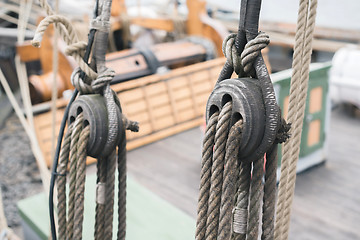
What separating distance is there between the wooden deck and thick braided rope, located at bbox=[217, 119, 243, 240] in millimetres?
1520

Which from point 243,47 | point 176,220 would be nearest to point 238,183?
point 243,47

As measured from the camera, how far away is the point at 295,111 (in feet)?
2.70

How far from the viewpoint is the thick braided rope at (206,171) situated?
0.76m

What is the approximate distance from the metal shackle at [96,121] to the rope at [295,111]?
0.39 m

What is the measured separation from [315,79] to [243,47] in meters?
2.11

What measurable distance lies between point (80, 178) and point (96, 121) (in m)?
0.15

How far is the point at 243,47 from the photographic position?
74cm

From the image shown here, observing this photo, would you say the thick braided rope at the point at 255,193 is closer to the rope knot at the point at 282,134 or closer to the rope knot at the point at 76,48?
the rope knot at the point at 282,134

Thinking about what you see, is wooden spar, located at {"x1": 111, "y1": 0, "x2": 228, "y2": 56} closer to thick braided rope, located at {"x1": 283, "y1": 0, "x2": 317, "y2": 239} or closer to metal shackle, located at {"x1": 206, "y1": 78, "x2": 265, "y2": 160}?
thick braided rope, located at {"x1": 283, "y1": 0, "x2": 317, "y2": 239}

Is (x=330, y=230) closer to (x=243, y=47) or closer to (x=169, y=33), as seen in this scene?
(x=243, y=47)

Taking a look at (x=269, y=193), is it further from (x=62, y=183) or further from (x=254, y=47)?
(x=62, y=183)

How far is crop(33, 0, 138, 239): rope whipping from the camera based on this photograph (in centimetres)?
93

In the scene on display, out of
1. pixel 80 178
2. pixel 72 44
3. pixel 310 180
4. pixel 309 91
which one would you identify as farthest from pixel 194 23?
pixel 80 178

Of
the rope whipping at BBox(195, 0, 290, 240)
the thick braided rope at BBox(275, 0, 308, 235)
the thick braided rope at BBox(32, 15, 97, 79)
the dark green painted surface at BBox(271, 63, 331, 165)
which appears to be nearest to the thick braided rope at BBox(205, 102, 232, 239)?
the rope whipping at BBox(195, 0, 290, 240)
